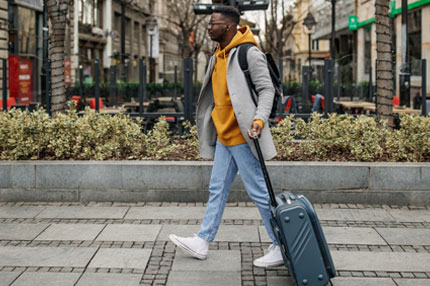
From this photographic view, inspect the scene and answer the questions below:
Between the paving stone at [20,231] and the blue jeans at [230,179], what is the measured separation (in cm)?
182

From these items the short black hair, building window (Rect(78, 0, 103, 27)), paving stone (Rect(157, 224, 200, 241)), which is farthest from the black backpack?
building window (Rect(78, 0, 103, 27))

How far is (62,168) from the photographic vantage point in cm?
741

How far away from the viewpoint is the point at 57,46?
1055cm

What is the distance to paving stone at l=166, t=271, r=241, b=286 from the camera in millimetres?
4527

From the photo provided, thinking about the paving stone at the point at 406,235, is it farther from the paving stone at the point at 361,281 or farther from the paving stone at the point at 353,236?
the paving stone at the point at 361,281

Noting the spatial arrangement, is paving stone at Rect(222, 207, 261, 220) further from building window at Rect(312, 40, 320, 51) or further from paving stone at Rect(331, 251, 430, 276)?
building window at Rect(312, 40, 320, 51)

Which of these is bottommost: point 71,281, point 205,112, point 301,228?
point 71,281

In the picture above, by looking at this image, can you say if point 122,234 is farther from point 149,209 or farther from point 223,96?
point 223,96

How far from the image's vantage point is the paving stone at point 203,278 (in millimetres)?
4527

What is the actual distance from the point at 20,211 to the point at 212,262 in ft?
9.46

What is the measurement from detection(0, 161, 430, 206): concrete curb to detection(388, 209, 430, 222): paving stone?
26cm

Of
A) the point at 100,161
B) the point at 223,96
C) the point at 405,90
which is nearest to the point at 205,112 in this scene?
the point at 223,96

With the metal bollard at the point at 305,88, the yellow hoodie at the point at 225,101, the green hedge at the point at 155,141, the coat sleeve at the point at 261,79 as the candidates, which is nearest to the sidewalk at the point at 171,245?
the green hedge at the point at 155,141

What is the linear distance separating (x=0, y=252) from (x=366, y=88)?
43.9ft
